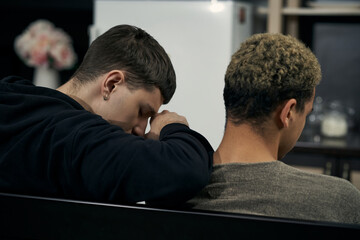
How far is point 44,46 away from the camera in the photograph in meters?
3.16

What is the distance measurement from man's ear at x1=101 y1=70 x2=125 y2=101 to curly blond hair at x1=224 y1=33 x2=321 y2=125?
0.25 metres

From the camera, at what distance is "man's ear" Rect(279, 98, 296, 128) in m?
0.86

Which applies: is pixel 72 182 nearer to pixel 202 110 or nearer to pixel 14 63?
pixel 202 110

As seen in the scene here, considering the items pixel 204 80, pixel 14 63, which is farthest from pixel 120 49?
pixel 14 63

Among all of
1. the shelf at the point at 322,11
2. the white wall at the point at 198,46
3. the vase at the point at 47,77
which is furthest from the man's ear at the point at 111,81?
the vase at the point at 47,77

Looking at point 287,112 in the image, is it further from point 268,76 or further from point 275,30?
point 275,30

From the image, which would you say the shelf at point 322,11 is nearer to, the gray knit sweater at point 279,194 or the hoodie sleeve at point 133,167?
the gray knit sweater at point 279,194

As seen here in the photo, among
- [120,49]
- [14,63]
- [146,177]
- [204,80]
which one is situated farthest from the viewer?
[14,63]

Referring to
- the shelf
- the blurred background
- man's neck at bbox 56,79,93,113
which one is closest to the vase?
the blurred background

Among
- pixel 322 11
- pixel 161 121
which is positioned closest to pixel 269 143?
pixel 161 121

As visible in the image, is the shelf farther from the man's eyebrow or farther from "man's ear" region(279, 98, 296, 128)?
"man's ear" region(279, 98, 296, 128)

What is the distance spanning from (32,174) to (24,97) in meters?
0.13

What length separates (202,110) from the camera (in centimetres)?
273

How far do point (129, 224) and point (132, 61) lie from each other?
0.43 metres
